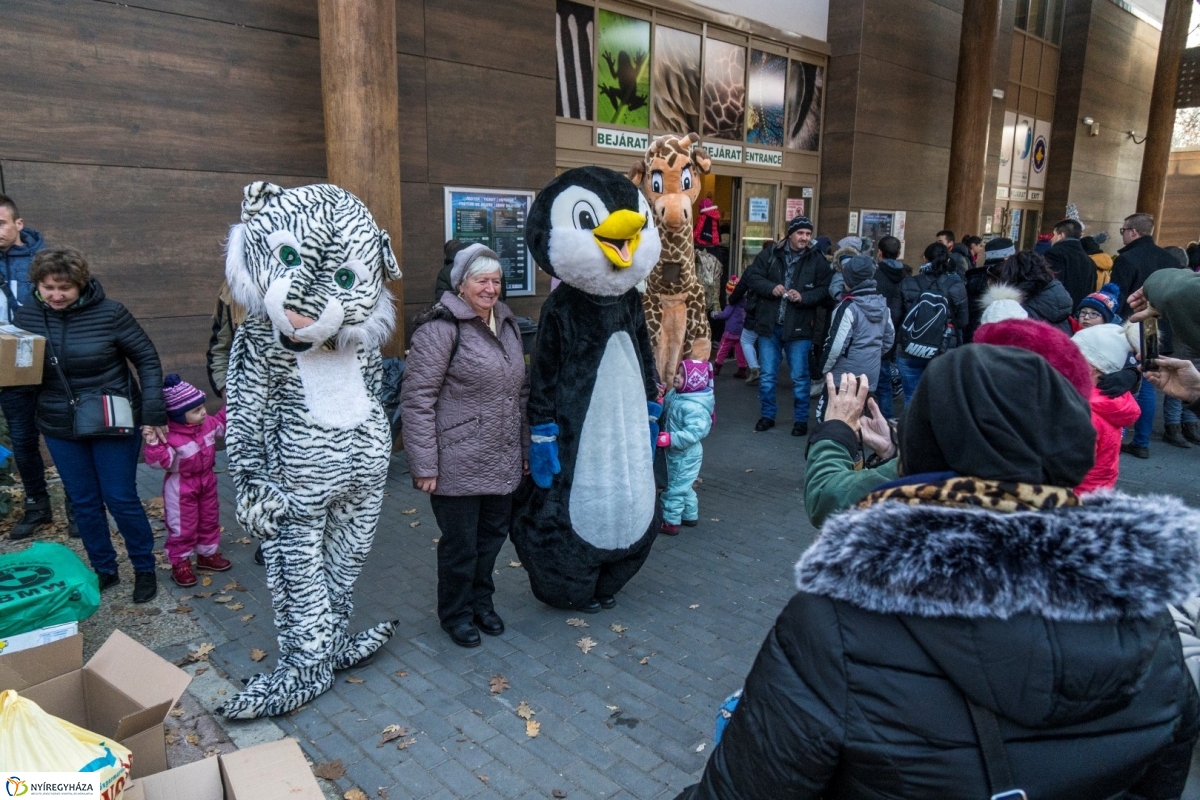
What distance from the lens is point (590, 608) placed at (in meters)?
4.39

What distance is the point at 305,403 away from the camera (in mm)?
3230

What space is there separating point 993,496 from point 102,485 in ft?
14.2

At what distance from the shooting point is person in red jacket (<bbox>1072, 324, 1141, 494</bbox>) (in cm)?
378

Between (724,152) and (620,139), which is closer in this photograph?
(620,139)

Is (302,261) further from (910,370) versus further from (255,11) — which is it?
(910,370)

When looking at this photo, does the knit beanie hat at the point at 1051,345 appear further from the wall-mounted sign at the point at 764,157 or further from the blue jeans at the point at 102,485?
the wall-mounted sign at the point at 764,157

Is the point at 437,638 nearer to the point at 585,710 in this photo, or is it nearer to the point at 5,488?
the point at 585,710

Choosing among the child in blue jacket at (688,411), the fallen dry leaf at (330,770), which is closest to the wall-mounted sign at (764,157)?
the child in blue jacket at (688,411)

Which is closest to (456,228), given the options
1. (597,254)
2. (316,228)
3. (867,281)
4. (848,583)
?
(867,281)

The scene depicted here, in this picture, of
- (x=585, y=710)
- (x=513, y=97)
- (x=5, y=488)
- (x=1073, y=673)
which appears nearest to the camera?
(x=1073, y=673)

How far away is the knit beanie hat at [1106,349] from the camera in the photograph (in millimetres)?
4238

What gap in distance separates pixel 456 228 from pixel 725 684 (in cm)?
553

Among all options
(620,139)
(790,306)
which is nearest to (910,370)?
(790,306)

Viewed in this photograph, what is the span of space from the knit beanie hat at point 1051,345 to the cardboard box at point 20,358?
167 inches
